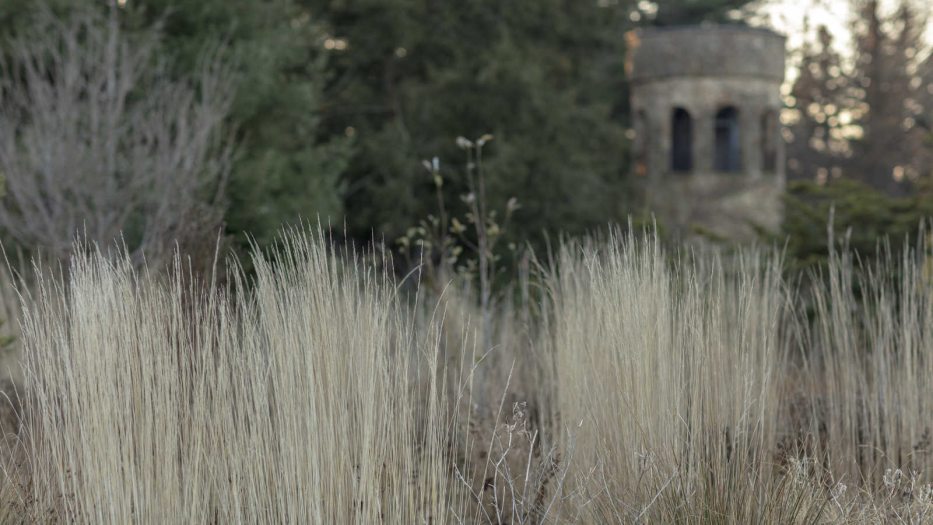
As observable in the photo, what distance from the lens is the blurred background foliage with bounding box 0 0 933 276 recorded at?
997 cm

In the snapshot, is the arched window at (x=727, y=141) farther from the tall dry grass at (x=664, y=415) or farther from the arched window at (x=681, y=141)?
the tall dry grass at (x=664, y=415)

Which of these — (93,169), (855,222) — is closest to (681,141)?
(855,222)

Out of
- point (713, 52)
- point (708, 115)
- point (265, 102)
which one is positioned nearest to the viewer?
point (265, 102)

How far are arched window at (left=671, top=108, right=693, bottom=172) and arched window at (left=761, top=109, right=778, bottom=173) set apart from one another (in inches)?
56.3

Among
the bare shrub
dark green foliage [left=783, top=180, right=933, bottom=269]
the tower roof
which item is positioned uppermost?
the tower roof

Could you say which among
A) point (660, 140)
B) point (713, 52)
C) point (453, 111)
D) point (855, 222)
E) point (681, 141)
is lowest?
point (855, 222)

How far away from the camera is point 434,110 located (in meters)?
14.8

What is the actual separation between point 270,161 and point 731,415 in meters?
7.89

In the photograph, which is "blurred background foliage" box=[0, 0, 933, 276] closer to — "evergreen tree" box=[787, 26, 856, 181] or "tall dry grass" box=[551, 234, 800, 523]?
"evergreen tree" box=[787, 26, 856, 181]

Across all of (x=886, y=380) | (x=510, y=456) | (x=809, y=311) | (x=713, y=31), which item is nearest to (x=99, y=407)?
(x=510, y=456)

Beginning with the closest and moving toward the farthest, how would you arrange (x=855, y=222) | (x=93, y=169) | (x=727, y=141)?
(x=93, y=169) → (x=855, y=222) → (x=727, y=141)

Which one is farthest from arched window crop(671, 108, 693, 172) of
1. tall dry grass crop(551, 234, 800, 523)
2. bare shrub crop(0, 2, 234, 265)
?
tall dry grass crop(551, 234, 800, 523)

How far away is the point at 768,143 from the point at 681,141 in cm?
177

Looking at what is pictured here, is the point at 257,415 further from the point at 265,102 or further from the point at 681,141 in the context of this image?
the point at 681,141
